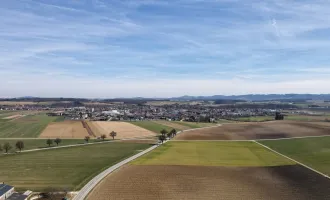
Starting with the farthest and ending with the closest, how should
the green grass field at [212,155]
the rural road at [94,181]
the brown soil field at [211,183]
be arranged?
the green grass field at [212,155] → the brown soil field at [211,183] → the rural road at [94,181]

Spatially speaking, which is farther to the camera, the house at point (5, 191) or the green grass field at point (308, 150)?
the green grass field at point (308, 150)

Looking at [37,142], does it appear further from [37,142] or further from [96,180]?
[96,180]

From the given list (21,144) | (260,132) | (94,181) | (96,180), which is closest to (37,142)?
(21,144)

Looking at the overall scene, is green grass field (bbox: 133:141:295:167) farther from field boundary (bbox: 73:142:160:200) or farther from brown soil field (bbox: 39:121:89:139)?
brown soil field (bbox: 39:121:89:139)

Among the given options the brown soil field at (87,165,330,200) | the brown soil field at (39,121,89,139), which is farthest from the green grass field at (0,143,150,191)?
the brown soil field at (39,121,89,139)

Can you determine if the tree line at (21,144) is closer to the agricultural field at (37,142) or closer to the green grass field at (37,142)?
the agricultural field at (37,142)

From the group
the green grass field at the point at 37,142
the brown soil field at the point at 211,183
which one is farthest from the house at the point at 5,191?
the green grass field at the point at 37,142

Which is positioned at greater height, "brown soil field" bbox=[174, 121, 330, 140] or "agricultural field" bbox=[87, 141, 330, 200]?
"brown soil field" bbox=[174, 121, 330, 140]

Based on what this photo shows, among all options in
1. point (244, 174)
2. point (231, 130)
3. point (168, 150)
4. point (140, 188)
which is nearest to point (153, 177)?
point (140, 188)
